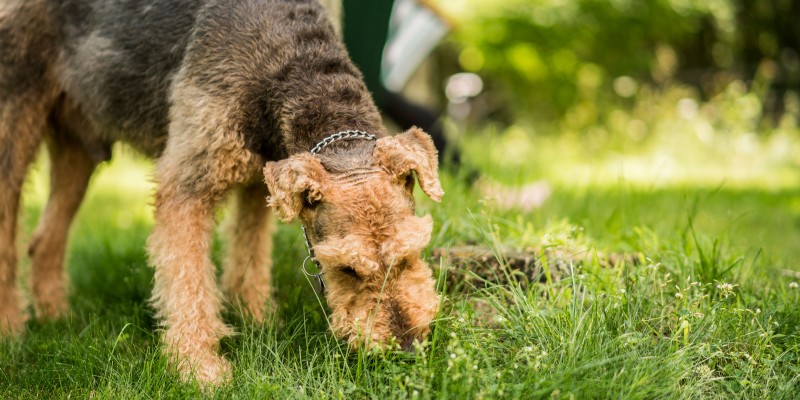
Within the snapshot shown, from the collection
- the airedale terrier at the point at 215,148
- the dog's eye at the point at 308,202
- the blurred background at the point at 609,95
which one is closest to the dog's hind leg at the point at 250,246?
the airedale terrier at the point at 215,148

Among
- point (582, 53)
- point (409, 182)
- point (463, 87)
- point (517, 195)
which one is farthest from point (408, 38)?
point (409, 182)

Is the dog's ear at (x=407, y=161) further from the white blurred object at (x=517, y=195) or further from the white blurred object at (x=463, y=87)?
the white blurred object at (x=463, y=87)

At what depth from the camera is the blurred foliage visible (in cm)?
1029

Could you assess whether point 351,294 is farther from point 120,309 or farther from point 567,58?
point 567,58

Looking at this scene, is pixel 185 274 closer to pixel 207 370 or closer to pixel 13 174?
pixel 207 370

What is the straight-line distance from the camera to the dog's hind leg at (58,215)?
4.83 m

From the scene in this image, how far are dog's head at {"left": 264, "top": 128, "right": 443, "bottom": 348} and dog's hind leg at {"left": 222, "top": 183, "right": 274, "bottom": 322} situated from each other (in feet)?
3.91

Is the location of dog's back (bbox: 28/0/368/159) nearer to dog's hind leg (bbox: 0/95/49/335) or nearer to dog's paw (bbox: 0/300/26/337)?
dog's hind leg (bbox: 0/95/49/335)

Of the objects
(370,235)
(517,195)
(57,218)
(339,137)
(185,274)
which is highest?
(339,137)

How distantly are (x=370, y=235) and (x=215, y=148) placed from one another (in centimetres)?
92

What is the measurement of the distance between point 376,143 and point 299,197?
1.29 feet

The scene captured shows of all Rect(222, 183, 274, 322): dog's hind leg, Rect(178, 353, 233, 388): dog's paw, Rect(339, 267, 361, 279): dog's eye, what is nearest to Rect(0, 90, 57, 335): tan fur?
Rect(222, 183, 274, 322): dog's hind leg

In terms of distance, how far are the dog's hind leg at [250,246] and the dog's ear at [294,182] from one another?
1.18 meters

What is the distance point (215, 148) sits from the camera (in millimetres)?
3393
